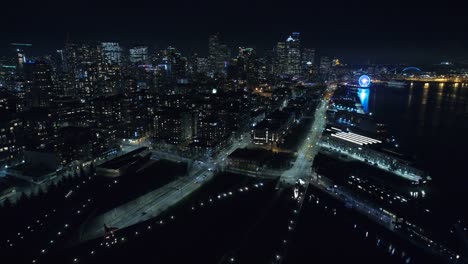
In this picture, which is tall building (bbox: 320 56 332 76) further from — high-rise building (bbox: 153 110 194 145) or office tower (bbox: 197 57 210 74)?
high-rise building (bbox: 153 110 194 145)

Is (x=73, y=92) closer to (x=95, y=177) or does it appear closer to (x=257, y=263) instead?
(x=95, y=177)

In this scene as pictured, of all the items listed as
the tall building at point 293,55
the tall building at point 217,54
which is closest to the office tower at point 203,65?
the tall building at point 217,54

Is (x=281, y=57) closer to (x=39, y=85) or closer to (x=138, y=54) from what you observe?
(x=138, y=54)

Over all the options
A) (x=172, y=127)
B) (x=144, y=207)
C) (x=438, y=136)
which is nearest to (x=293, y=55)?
(x=438, y=136)

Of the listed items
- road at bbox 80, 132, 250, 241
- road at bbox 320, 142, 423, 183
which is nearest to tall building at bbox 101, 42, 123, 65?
road at bbox 80, 132, 250, 241

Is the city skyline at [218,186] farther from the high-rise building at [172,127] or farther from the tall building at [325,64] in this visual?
the tall building at [325,64]
